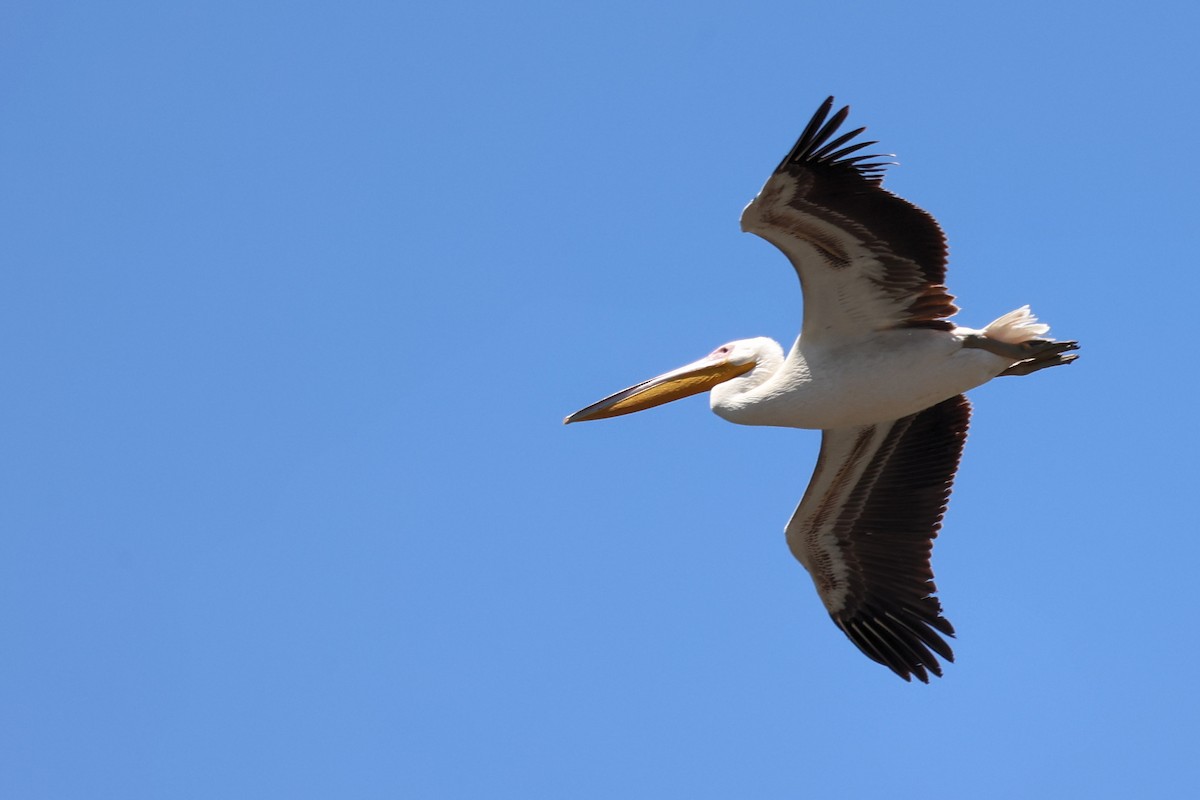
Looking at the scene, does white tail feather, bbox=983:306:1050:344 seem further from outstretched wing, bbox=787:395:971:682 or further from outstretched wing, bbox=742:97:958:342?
outstretched wing, bbox=787:395:971:682

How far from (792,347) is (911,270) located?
1.13 meters

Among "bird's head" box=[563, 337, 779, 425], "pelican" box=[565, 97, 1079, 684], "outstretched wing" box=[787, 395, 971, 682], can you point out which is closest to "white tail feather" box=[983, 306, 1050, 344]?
"pelican" box=[565, 97, 1079, 684]

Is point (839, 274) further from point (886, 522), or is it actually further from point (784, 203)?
point (886, 522)

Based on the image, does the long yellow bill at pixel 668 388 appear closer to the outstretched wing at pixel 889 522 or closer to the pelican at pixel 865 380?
the pelican at pixel 865 380

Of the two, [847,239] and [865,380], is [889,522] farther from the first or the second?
[847,239]

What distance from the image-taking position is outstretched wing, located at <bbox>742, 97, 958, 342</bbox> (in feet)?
34.3

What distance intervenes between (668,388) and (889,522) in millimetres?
2057

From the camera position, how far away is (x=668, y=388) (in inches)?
522

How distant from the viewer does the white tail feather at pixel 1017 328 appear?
1116 centimetres

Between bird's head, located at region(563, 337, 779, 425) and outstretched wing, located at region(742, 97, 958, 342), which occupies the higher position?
bird's head, located at region(563, 337, 779, 425)

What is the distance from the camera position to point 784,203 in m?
10.7

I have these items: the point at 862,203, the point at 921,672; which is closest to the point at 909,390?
the point at 862,203

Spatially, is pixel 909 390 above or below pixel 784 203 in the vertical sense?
below

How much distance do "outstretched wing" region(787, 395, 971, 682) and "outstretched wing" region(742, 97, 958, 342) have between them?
1330 millimetres
